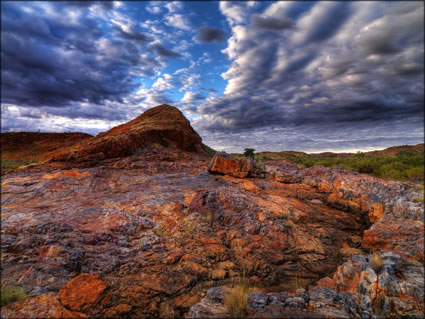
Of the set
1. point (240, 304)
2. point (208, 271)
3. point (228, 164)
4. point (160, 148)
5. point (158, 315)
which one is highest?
point (160, 148)

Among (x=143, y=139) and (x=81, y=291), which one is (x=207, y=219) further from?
(x=143, y=139)

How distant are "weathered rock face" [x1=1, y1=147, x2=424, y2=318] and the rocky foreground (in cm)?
3

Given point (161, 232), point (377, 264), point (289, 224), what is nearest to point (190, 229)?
point (161, 232)

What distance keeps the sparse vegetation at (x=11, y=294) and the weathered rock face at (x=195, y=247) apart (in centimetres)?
14

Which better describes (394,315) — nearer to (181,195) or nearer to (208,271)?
(208,271)

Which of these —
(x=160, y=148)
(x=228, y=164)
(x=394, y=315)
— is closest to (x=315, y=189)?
(x=228, y=164)

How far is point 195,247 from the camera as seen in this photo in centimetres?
657

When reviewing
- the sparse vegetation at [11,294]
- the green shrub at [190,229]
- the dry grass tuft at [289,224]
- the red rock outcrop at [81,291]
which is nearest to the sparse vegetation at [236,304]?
the red rock outcrop at [81,291]

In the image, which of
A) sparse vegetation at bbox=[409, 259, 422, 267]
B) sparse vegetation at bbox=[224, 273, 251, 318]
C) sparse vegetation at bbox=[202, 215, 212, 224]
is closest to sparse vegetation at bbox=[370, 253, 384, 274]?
sparse vegetation at bbox=[409, 259, 422, 267]

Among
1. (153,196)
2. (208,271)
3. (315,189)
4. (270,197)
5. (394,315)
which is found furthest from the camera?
(315,189)

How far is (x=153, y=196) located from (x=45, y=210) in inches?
161

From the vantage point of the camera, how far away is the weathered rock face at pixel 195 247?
438 centimetres

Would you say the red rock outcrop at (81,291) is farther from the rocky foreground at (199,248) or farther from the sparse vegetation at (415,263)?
the sparse vegetation at (415,263)

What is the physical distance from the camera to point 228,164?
47.6 ft
